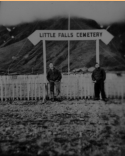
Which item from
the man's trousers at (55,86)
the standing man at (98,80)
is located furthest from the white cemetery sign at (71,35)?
the man's trousers at (55,86)

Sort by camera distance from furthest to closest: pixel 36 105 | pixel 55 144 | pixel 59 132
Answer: pixel 36 105, pixel 59 132, pixel 55 144

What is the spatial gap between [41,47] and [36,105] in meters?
1.22

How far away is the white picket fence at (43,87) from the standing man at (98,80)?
0.30 ft

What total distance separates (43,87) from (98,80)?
3.82 ft

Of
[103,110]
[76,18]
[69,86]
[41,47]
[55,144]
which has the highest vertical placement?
[76,18]

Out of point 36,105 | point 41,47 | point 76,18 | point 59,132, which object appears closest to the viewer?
point 59,132

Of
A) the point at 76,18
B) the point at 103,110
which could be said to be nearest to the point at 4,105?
the point at 103,110

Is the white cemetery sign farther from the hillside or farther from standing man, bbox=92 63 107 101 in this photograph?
standing man, bbox=92 63 107 101

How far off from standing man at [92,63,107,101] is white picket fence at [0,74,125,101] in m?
0.09

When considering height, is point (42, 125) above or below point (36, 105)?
below

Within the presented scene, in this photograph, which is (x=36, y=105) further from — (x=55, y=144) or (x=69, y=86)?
(x=55, y=144)

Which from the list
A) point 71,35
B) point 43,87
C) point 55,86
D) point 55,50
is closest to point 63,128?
point 55,86

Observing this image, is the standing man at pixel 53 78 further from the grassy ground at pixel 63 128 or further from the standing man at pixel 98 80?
the standing man at pixel 98 80

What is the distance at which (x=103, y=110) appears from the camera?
3266 mm
